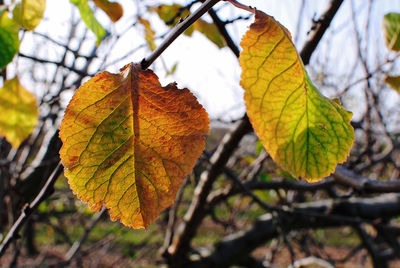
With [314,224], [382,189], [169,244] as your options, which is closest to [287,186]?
[314,224]

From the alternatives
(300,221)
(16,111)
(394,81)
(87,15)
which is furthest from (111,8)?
(300,221)

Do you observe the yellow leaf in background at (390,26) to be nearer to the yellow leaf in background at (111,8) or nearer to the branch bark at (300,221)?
the yellow leaf in background at (111,8)

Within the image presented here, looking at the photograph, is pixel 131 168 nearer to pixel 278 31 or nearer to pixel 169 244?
pixel 278 31

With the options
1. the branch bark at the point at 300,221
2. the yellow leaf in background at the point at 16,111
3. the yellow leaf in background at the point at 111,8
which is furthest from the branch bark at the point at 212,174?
the yellow leaf in background at the point at 16,111

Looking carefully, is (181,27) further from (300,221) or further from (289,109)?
(300,221)

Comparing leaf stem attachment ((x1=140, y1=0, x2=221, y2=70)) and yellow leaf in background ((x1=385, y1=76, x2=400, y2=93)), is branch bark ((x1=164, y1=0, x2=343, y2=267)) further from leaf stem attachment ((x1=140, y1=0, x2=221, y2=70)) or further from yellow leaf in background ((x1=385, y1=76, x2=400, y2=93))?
leaf stem attachment ((x1=140, y1=0, x2=221, y2=70))

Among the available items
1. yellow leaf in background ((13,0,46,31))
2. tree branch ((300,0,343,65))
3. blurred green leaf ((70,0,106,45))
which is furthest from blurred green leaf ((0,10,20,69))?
tree branch ((300,0,343,65))
